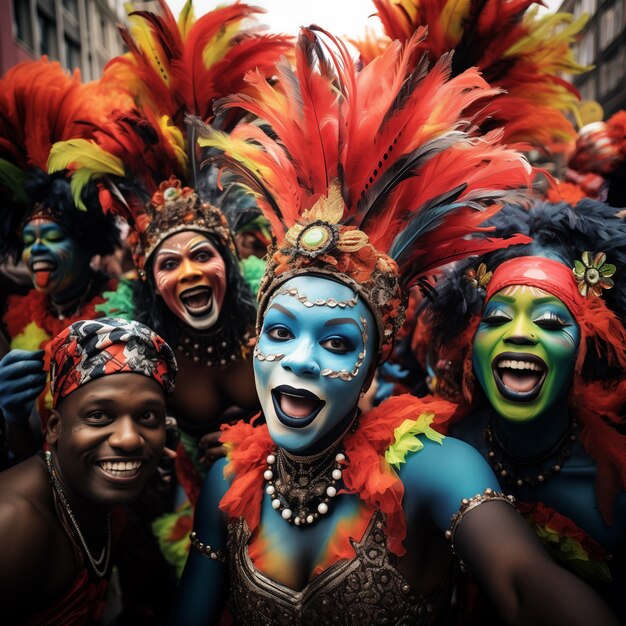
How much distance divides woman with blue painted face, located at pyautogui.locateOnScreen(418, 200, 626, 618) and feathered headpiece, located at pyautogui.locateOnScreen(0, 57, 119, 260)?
2179 mm

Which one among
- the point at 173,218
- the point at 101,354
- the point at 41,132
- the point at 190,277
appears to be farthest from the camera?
the point at 41,132

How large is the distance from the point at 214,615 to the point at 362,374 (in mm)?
1009

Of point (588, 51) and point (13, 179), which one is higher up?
point (588, 51)

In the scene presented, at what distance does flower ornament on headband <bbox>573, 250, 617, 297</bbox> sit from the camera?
2.21 m

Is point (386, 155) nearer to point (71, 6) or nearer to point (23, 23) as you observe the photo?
point (23, 23)

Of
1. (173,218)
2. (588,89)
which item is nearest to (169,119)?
(173,218)

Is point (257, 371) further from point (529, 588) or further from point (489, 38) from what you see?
point (489, 38)

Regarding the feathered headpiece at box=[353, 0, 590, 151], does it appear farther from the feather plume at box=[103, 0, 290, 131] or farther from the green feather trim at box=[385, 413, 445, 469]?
the green feather trim at box=[385, 413, 445, 469]

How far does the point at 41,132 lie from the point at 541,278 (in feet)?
9.21

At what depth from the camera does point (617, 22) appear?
13742 mm

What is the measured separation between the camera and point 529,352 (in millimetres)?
2100

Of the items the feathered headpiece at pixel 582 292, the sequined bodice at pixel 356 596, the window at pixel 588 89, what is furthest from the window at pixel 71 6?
the sequined bodice at pixel 356 596

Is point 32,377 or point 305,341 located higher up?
point 305,341

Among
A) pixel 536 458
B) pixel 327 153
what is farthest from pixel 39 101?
pixel 536 458
